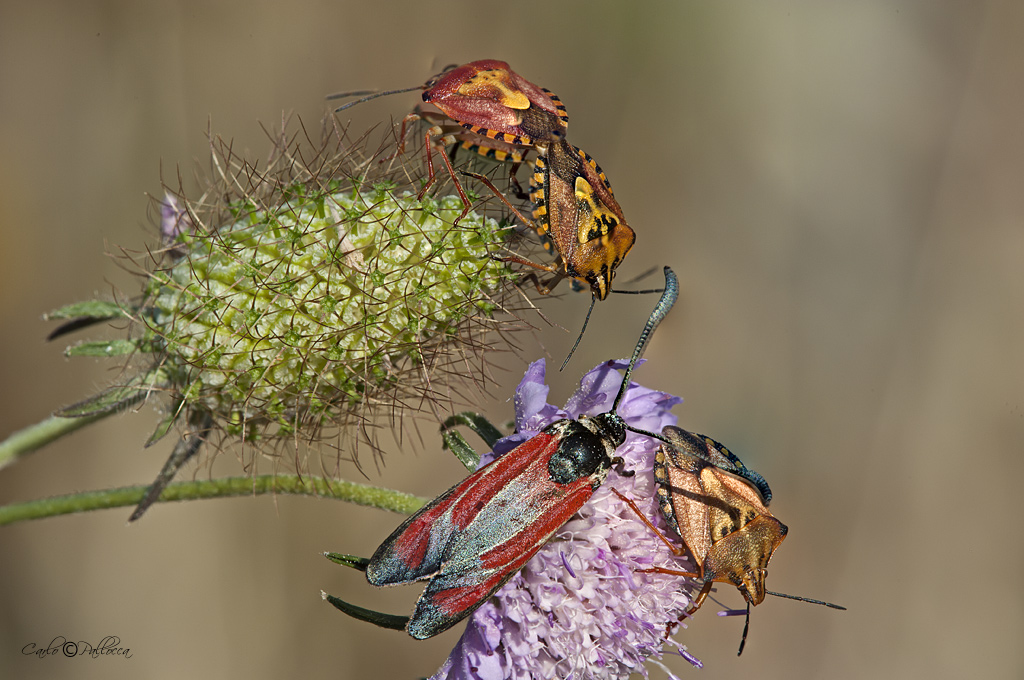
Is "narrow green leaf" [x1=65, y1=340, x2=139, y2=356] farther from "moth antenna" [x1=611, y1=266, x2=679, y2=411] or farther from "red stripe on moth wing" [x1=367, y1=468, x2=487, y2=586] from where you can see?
"moth antenna" [x1=611, y1=266, x2=679, y2=411]

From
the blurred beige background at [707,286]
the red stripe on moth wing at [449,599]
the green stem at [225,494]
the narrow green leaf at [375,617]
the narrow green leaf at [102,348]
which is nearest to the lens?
the red stripe on moth wing at [449,599]

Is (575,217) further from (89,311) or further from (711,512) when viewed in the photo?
(89,311)

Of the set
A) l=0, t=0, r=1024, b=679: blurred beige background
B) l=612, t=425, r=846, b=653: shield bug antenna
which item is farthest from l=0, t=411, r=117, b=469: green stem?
l=0, t=0, r=1024, b=679: blurred beige background

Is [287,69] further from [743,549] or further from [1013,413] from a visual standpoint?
[1013,413]

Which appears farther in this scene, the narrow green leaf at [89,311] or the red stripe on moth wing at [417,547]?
the narrow green leaf at [89,311]

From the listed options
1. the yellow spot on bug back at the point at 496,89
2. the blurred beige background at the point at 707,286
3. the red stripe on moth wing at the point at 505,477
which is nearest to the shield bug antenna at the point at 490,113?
the yellow spot on bug back at the point at 496,89

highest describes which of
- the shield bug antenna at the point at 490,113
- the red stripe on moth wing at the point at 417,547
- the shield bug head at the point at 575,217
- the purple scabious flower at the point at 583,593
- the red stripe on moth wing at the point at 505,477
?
the shield bug antenna at the point at 490,113

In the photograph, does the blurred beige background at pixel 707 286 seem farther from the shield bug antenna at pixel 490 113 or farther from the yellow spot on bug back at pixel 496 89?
the yellow spot on bug back at pixel 496 89
